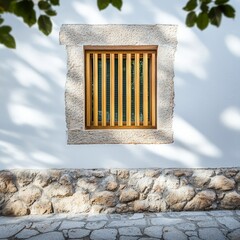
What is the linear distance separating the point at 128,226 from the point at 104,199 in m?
0.53

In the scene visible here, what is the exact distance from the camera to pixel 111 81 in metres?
3.27

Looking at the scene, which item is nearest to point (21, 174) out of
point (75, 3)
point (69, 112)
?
point (69, 112)

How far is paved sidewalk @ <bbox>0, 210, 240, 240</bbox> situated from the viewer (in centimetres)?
250

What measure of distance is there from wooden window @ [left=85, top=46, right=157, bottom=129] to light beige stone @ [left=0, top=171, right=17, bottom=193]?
1.05m

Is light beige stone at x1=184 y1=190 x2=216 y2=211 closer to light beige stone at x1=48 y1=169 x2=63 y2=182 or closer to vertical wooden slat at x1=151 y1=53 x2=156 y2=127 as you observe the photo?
vertical wooden slat at x1=151 y1=53 x2=156 y2=127

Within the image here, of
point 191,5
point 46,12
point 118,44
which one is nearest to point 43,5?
point 46,12

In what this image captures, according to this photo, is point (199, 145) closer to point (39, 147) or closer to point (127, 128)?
point (127, 128)

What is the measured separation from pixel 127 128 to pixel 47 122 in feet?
3.08

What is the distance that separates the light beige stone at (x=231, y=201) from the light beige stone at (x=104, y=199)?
130 cm

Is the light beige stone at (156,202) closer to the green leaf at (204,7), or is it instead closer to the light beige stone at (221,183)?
Answer: the light beige stone at (221,183)

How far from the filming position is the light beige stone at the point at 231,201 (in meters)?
3.20

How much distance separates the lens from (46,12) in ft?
3.95

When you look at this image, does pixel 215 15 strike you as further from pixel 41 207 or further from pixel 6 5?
pixel 41 207

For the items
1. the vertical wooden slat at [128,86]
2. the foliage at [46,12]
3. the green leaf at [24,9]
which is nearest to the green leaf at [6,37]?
the foliage at [46,12]
